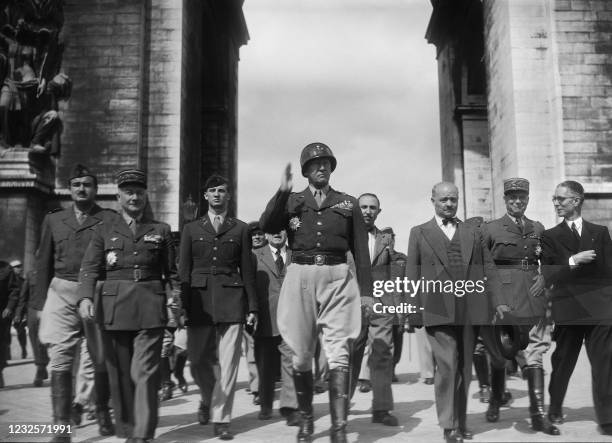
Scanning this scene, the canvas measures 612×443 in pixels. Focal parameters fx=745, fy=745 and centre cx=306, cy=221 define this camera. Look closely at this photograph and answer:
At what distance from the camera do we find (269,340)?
24.9ft

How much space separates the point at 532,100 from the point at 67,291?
1259cm

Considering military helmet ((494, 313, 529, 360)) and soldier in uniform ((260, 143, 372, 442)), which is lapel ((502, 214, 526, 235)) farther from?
soldier in uniform ((260, 143, 372, 442))

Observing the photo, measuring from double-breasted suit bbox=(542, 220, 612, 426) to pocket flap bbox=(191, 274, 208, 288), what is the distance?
117 inches

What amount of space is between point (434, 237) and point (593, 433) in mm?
2005

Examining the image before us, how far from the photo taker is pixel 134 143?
15.9 m

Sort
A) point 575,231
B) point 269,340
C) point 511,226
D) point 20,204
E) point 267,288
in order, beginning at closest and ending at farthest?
point 575,231
point 511,226
point 269,340
point 267,288
point 20,204

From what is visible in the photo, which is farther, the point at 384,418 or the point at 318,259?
the point at 384,418

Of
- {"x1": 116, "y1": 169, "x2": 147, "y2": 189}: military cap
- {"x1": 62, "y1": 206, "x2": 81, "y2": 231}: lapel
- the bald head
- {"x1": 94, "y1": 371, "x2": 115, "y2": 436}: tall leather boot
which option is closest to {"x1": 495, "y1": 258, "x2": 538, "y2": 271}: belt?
the bald head

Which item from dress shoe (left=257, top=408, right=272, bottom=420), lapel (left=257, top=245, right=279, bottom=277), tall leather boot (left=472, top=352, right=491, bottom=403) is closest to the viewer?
dress shoe (left=257, top=408, right=272, bottom=420)

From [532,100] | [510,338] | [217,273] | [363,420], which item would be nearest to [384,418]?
[363,420]

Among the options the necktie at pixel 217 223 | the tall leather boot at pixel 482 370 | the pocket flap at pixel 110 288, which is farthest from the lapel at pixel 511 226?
the pocket flap at pixel 110 288

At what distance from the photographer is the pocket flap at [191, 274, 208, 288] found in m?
6.63

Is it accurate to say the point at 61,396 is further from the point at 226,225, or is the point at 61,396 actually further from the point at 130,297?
the point at 226,225

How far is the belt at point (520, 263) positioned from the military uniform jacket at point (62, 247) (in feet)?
11.5
